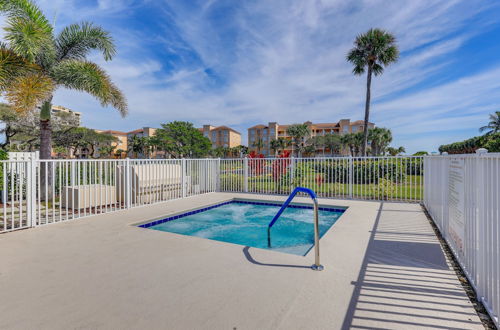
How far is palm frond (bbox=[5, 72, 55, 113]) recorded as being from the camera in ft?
22.7

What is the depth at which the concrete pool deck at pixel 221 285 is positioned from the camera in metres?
1.78

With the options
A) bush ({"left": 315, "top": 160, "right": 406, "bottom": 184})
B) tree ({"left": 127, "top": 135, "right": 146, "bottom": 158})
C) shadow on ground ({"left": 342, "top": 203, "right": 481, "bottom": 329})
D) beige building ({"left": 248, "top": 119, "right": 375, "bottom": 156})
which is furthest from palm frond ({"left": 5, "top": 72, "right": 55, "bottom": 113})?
beige building ({"left": 248, "top": 119, "right": 375, "bottom": 156})

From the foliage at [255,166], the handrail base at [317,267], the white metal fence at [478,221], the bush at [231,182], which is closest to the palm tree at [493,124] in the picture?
the foliage at [255,166]

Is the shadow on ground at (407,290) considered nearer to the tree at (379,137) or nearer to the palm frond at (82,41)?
the palm frond at (82,41)

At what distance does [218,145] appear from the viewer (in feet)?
236

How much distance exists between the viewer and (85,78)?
8.02 m

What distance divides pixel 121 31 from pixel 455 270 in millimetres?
11840

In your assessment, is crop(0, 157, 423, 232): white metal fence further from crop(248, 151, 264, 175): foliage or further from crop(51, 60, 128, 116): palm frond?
crop(51, 60, 128, 116): palm frond

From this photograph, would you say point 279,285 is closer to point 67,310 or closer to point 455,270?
point 67,310

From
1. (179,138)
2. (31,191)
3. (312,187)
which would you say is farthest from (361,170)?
(179,138)

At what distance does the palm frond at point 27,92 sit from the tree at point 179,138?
28.8m

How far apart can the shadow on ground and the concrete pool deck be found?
0.03 feet

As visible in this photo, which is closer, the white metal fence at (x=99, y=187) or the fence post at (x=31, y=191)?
the fence post at (x=31, y=191)

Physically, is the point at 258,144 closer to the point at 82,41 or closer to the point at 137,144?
the point at 137,144
